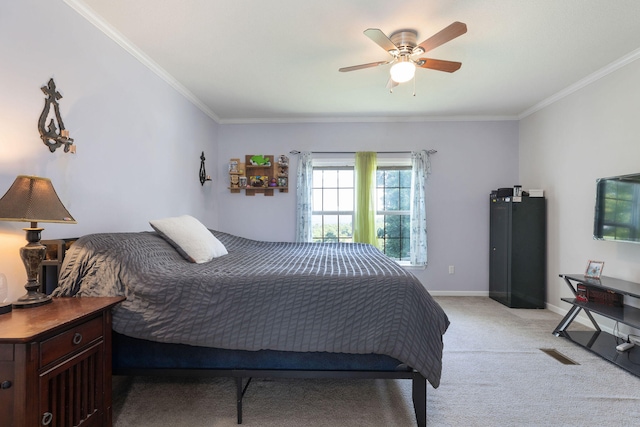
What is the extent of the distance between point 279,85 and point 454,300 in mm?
3420

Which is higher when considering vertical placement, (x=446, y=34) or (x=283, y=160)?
(x=446, y=34)

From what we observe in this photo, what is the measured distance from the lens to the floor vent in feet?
8.12

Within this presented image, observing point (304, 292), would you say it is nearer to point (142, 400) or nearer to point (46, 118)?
point (142, 400)

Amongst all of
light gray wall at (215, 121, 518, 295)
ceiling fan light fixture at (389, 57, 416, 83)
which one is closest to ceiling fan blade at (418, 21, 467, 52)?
ceiling fan light fixture at (389, 57, 416, 83)

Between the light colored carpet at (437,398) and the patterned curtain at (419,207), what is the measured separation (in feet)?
6.57

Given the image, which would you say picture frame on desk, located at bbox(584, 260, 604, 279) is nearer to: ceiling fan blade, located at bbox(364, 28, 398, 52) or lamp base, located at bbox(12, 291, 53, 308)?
ceiling fan blade, located at bbox(364, 28, 398, 52)

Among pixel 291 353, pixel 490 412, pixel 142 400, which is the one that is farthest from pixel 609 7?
pixel 142 400

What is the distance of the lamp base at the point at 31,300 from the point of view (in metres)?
1.45

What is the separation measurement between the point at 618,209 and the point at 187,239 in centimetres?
354

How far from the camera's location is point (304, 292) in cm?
172

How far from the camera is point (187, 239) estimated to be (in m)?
2.43

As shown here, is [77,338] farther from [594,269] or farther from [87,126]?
[594,269]

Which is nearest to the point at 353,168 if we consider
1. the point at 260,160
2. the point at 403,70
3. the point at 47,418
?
the point at 260,160

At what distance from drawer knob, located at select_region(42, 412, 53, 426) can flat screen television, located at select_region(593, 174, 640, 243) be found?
380cm
